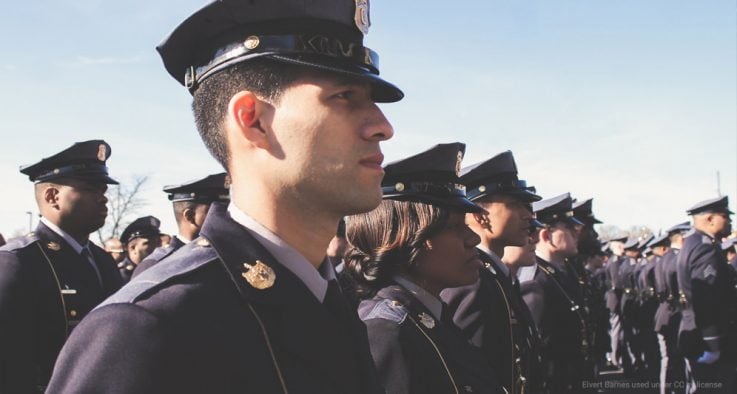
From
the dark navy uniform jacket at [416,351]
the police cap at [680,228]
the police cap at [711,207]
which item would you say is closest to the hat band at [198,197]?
the dark navy uniform jacket at [416,351]

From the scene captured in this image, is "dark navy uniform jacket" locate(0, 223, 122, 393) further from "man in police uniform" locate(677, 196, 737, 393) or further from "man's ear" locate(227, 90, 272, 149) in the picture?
"man in police uniform" locate(677, 196, 737, 393)

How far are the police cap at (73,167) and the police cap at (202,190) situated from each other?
1.27m

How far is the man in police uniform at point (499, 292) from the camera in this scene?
4031 mm

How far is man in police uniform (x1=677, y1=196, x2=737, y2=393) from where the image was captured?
800 cm

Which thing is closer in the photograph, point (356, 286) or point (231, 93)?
point (231, 93)

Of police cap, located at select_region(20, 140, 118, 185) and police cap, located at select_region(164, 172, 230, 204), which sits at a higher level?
police cap, located at select_region(20, 140, 118, 185)

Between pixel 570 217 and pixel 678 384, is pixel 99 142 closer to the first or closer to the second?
pixel 570 217

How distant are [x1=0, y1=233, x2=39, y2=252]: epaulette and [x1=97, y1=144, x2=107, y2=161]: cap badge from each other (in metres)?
0.94

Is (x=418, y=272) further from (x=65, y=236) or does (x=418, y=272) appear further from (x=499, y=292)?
(x=65, y=236)

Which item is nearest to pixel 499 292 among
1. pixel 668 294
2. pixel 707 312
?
pixel 707 312

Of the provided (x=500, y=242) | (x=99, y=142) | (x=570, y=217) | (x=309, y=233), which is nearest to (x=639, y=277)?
(x=570, y=217)

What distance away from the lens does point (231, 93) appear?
174 centimetres

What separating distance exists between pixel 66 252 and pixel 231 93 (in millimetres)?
4032

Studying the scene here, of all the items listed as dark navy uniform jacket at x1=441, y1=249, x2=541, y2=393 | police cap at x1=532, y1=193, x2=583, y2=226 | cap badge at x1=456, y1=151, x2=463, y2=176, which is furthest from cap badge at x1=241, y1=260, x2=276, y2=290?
police cap at x1=532, y1=193, x2=583, y2=226
